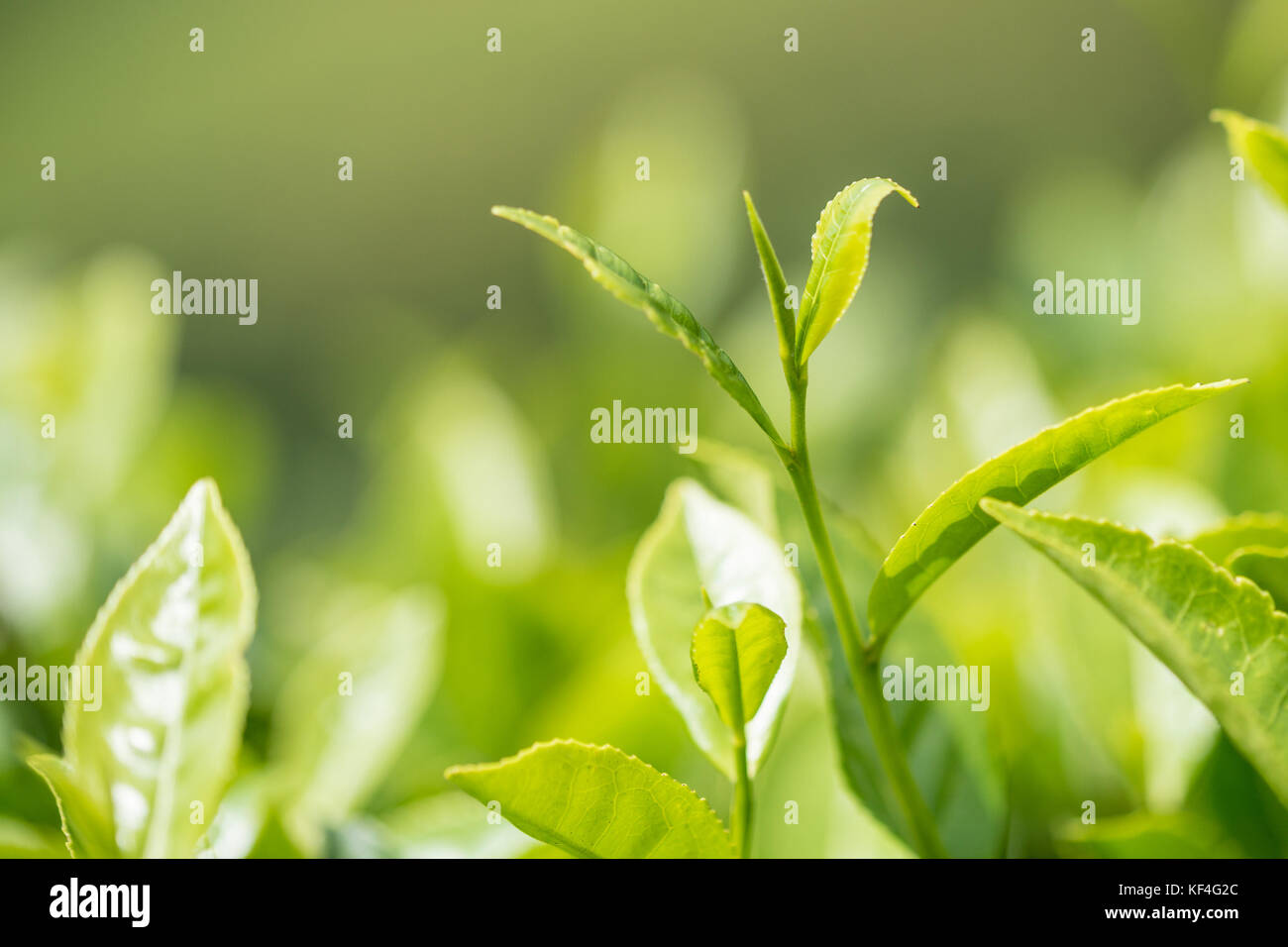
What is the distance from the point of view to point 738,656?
0.32 metres

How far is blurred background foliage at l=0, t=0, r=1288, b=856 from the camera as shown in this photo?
49 centimetres

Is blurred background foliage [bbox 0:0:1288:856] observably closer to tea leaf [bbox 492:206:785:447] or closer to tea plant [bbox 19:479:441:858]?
tea plant [bbox 19:479:441:858]

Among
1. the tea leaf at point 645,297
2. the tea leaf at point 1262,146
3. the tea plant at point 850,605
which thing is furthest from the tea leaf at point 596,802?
the tea leaf at point 1262,146

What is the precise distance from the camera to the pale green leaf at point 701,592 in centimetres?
37

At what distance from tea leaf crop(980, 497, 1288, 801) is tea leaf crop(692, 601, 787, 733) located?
2.7 inches

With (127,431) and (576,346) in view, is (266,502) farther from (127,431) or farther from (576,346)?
(576,346)

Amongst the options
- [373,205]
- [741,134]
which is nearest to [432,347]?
[741,134]

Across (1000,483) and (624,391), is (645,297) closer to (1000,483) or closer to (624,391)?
(1000,483)

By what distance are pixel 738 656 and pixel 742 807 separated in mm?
55

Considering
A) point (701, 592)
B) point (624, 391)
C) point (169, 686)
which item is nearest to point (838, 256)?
point (701, 592)

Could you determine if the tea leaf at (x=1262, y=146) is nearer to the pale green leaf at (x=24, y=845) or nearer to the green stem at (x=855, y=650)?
the green stem at (x=855, y=650)
